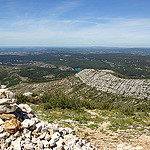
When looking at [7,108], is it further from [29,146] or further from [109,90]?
[109,90]

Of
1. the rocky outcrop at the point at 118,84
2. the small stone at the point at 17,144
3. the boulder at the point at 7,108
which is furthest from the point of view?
the rocky outcrop at the point at 118,84

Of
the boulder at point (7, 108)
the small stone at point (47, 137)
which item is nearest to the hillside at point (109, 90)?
the small stone at point (47, 137)

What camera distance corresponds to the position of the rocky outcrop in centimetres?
5171

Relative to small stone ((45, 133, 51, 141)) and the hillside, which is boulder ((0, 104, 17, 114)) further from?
the hillside

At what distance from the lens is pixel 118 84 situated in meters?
61.3

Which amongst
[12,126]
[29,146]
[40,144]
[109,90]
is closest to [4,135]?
[12,126]

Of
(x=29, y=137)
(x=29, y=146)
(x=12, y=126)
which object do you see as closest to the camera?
(x=29, y=146)

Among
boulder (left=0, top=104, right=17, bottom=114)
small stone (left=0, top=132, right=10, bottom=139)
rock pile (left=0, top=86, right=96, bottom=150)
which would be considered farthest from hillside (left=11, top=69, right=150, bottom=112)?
small stone (left=0, top=132, right=10, bottom=139)

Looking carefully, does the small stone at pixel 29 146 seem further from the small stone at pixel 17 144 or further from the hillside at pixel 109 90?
the hillside at pixel 109 90

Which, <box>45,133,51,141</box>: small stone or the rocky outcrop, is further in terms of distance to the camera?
the rocky outcrop

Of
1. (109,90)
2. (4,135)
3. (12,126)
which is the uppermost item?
(12,126)

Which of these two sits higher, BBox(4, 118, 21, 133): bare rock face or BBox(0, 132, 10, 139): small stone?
BBox(4, 118, 21, 133): bare rock face

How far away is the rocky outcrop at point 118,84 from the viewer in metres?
51.7

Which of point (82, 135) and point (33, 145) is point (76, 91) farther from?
point (33, 145)
